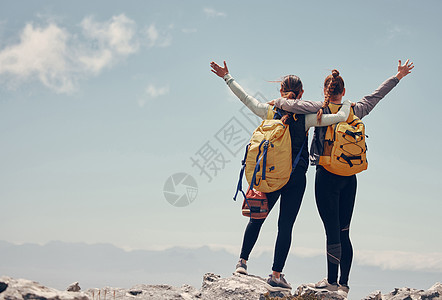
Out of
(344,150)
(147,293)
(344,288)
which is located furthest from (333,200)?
(147,293)

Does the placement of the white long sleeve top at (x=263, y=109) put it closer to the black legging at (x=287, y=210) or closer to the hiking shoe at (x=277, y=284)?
the black legging at (x=287, y=210)

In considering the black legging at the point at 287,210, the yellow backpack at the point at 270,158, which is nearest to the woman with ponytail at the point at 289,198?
the black legging at the point at 287,210

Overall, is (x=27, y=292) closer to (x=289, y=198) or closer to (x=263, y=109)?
(x=289, y=198)

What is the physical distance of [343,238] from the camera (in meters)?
8.40

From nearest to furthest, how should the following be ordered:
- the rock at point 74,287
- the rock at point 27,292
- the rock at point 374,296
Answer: the rock at point 27,292 < the rock at point 74,287 < the rock at point 374,296

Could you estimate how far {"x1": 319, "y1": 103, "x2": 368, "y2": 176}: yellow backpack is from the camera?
7.90 metres

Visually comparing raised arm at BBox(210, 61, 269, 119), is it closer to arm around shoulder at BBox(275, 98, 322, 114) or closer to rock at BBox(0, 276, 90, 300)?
arm around shoulder at BBox(275, 98, 322, 114)

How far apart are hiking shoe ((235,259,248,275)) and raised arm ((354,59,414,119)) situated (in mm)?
3220

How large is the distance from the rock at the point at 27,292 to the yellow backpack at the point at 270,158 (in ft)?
11.2

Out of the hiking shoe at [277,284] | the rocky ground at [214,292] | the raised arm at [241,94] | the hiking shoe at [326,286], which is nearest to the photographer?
the rocky ground at [214,292]

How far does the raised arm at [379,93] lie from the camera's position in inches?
341

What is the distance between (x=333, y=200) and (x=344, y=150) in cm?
84

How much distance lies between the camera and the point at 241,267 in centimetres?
826

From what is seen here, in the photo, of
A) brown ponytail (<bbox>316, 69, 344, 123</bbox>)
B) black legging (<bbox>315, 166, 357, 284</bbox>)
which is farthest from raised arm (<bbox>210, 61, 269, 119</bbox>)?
black legging (<bbox>315, 166, 357, 284</bbox>)
